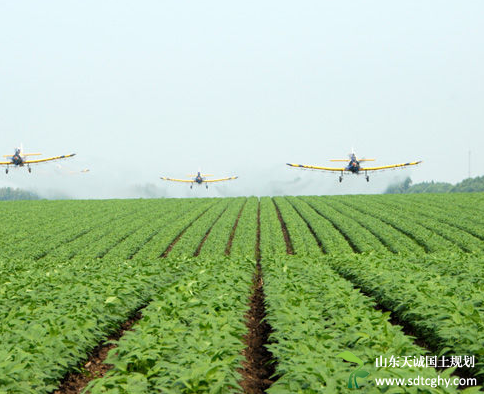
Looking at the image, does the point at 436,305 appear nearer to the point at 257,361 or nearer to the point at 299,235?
the point at 257,361

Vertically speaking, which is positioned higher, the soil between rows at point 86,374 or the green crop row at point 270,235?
the green crop row at point 270,235

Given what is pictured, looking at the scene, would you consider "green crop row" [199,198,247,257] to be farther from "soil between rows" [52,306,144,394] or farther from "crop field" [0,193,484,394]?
"soil between rows" [52,306,144,394]

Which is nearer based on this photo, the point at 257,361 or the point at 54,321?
the point at 54,321

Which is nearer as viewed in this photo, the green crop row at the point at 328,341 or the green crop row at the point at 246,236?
the green crop row at the point at 328,341

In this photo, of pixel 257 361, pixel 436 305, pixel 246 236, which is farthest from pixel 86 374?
pixel 246 236

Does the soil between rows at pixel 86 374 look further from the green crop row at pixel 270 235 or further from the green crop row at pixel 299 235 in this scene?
the green crop row at pixel 299 235

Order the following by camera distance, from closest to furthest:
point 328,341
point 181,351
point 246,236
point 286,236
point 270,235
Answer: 1. point 181,351
2. point 328,341
3. point 246,236
4. point 270,235
5. point 286,236

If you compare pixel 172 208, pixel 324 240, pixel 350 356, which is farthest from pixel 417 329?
pixel 172 208

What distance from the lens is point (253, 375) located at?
8.57 meters

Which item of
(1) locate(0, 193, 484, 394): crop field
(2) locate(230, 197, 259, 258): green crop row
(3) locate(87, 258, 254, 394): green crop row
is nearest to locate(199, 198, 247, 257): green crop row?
(2) locate(230, 197, 259, 258): green crop row

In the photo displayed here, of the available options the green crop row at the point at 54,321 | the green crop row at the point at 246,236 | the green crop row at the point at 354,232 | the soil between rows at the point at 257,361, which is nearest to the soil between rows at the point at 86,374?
the green crop row at the point at 54,321

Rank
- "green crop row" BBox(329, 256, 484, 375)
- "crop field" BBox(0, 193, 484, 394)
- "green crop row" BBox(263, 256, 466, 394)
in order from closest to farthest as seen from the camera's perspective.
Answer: "green crop row" BBox(263, 256, 466, 394) → "crop field" BBox(0, 193, 484, 394) → "green crop row" BBox(329, 256, 484, 375)

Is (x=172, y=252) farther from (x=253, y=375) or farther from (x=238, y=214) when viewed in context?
(x=253, y=375)

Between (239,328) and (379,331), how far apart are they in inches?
111
